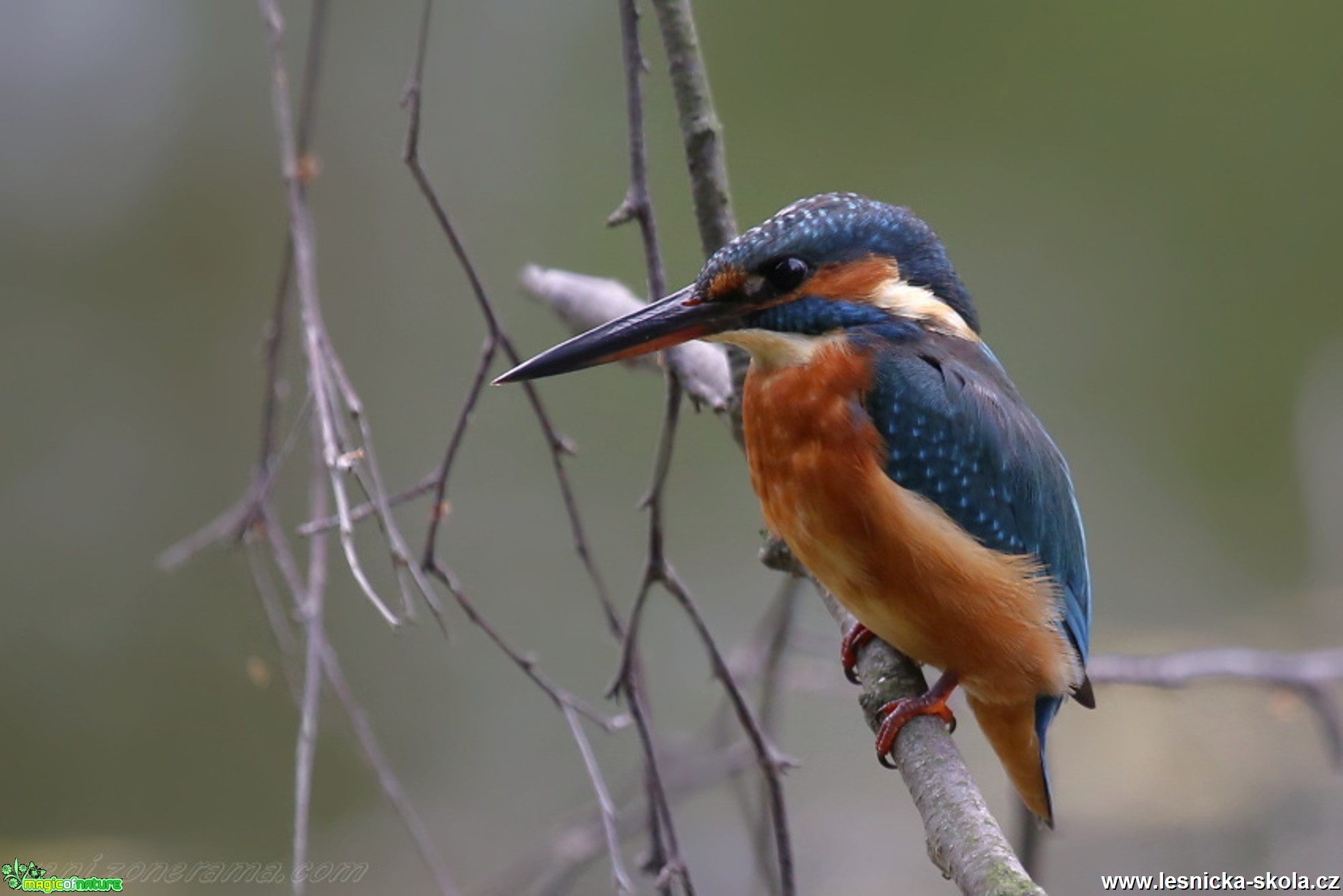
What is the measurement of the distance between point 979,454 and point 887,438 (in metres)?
0.13

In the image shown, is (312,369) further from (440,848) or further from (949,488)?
(440,848)

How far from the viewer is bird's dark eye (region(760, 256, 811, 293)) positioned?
5.49 feet

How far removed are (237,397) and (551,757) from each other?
1.44 metres

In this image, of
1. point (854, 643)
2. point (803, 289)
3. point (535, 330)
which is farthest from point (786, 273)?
point (535, 330)

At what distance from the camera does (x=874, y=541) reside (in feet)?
5.47

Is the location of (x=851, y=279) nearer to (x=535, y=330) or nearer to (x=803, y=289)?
(x=803, y=289)

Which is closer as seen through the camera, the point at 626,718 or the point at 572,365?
the point at 572,365

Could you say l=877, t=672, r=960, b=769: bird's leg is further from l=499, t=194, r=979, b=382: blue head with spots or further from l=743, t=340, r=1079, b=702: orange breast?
l=499, t=194, r=979, b=382: blue head with spots

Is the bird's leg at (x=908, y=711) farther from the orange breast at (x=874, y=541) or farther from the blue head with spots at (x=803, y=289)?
the blue head with spots at (x=803, y=289)

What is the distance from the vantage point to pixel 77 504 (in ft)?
14.0

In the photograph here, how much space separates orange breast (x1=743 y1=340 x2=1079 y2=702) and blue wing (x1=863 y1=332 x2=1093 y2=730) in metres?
0.02

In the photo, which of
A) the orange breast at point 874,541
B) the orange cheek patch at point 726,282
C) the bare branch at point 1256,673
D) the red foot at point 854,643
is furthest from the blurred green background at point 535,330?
the orange cheek patch at point 726,282

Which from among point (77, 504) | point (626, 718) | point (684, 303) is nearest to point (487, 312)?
point (684, 303)

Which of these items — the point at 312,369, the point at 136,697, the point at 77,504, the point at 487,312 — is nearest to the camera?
the point at 312,369
